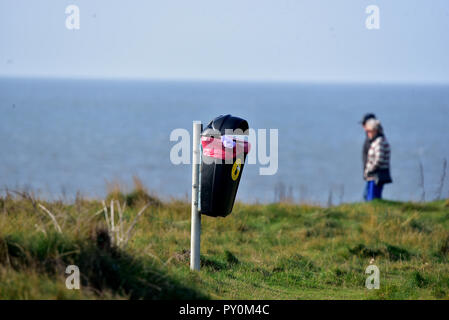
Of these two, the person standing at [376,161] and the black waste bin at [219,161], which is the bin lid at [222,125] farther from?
the person standing at [376,161]

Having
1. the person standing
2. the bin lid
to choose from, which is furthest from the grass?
the bin lid

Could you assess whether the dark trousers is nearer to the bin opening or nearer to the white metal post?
the white metal post

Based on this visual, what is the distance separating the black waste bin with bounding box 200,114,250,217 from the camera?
6.93m

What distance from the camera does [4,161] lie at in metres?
59.7

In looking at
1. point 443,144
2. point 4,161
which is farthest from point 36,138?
point 443,144

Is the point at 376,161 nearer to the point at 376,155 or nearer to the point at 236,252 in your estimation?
the point at 376,155

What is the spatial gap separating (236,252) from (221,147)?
2.79m

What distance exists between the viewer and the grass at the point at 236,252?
5.69m

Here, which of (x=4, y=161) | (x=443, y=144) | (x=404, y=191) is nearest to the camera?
(x=404, y=191)

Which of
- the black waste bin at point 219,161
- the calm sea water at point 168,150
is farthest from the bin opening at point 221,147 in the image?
the calm sea water at point 168,150

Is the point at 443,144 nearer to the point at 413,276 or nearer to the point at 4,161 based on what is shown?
the point at 4,161

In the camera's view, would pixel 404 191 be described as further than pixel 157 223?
Yes

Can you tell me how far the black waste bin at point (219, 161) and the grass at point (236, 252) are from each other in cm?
75
